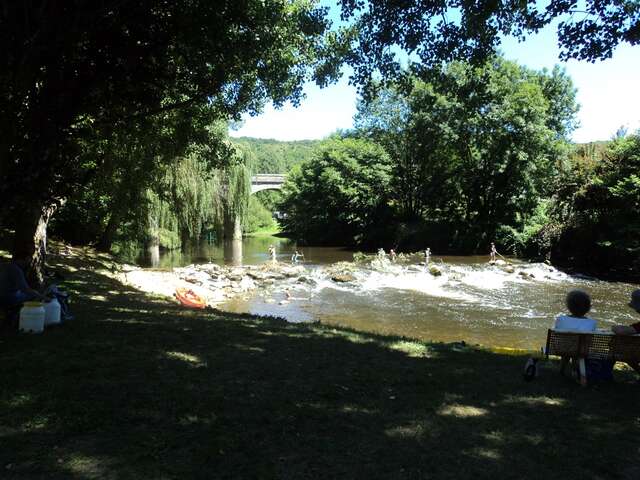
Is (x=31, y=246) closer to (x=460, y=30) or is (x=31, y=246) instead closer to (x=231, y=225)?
(x=460, y=30)

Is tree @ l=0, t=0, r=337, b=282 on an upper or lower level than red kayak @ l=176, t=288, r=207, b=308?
upper

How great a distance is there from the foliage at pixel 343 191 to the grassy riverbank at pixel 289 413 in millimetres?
38387

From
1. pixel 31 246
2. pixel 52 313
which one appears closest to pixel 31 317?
pixel 52 313

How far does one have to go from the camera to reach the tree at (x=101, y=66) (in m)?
5.21

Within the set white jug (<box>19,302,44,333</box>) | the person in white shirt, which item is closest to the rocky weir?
white jug (<box>19,302,44,333</box>)

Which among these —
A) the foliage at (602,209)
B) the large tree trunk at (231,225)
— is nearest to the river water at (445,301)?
the foliage at (602,209)

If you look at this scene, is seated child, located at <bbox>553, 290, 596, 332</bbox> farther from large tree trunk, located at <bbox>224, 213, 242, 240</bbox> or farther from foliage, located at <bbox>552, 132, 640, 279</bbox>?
large tree trunk, located at <bbox>224, 213, 242, 240</bbox>

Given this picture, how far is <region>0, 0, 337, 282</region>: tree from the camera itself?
5211 mm

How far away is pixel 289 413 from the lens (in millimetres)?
4188

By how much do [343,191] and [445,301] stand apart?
26.7 metres

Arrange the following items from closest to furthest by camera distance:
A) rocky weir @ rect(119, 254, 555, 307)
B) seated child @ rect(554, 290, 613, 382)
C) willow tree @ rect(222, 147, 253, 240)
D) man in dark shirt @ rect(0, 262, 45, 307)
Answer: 1. seated child @ rect(554, 290, 613, 382)
2. man in dark shirt @ rect(0, 262, 45, 307)
3. rocky weir @ rect(119, 254, 555, 307)
4. willow tree @ rect(222, 147, 253, 240)

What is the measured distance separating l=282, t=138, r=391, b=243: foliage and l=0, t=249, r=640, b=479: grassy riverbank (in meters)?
38.4

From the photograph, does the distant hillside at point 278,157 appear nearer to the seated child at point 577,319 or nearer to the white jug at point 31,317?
the white jug at point 31,317

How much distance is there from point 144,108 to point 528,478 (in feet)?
27.2
